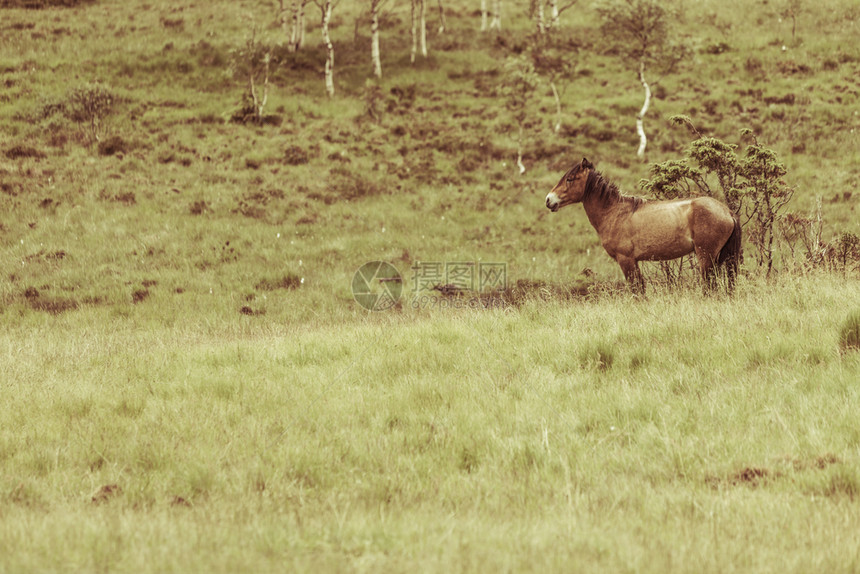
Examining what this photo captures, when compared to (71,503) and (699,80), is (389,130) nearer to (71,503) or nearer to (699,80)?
(699,80)

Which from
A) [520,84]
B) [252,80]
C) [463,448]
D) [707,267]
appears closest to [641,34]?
[520,84]

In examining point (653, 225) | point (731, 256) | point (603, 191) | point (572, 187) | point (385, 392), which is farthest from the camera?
point (572, 187)

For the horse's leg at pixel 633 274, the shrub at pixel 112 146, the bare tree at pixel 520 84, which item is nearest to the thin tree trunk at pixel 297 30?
the shrub at pixel 112 146

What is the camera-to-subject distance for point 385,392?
6.20 metres

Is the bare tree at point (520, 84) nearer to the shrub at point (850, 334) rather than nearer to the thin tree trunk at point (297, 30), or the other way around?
the thin tree trunk at point (297, 30)

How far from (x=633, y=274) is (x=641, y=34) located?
22.8m

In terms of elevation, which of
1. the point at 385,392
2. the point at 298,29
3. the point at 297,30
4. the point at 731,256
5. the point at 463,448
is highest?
the point at 298,29

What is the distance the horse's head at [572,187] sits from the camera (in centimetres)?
1005

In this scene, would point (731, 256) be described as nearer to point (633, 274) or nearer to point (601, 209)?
point (633, 274)

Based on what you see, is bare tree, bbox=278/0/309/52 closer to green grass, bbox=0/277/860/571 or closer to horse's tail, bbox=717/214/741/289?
green grass, bbox=0/277/860/571

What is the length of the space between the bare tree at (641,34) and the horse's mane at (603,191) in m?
18.8

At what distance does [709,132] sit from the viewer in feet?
88.5

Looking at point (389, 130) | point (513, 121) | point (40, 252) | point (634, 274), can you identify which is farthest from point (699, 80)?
point (40, 252)

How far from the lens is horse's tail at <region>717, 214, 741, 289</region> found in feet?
30.2
